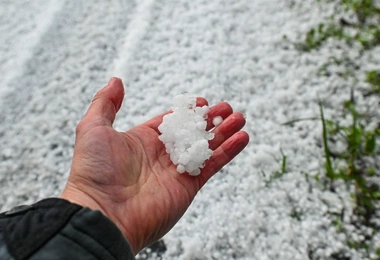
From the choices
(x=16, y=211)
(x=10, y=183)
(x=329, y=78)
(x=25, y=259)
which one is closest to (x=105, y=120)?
(x=16, y=211)

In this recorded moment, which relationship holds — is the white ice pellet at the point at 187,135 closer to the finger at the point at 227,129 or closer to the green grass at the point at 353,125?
the finger at the point at 227,129

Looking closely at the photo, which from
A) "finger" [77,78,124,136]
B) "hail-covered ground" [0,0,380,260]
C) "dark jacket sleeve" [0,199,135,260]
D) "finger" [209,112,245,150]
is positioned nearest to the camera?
"dark jacket sleeve" [0,199,135,260]

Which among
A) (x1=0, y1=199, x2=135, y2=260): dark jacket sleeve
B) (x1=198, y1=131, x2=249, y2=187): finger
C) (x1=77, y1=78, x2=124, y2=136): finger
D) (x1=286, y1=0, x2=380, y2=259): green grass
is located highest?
(x1=77, y1=78, x2=124, y2=136): finger

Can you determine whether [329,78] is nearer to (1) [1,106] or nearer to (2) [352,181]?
(2) [352,181]

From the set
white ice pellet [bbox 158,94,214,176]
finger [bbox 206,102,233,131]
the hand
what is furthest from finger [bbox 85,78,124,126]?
finger [bbox 206,102,233,131]

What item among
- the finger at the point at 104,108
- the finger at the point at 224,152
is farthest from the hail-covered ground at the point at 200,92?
the finger at the point at 104,108

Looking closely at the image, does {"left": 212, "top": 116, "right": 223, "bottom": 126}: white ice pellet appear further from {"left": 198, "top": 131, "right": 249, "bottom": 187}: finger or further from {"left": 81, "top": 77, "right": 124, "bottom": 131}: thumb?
{"left": 81, "top": 77, "right": 124, "bottom": 131}: thumb

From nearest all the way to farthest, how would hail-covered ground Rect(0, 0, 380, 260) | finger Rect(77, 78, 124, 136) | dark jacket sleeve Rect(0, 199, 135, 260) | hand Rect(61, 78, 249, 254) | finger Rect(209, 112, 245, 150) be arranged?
1. dark jacket sleeve Rect(0, 199, 135, 260)
2. hand Rect(61, 78, 249, 254)
3. finger Rect(77, 78, 124, 136)
4. finger Rect(209, 112, 245, 150)
5. hail-covered ground Rect(0, 0, 380, 260)

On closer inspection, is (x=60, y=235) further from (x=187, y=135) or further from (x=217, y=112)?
(x=217, y=112)
